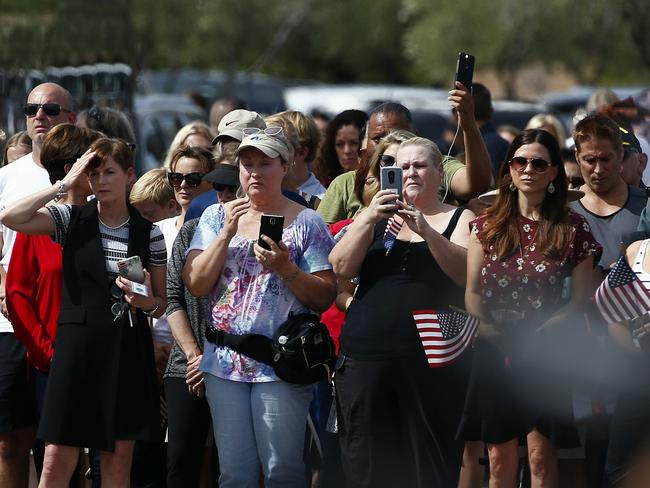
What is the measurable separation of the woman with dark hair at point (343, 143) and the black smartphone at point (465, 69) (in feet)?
5.57

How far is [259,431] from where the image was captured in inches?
255

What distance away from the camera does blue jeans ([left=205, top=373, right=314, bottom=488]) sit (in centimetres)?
645

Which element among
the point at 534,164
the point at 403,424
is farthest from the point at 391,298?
the point at 534,164

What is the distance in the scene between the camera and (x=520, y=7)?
41.8 metres

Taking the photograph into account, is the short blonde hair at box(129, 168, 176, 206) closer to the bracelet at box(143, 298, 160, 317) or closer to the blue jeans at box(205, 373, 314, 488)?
the bracelet at box(143, 298, 160, 317)

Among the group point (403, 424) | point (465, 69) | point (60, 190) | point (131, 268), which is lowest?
point (403, 424)

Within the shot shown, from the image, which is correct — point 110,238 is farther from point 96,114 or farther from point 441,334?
point 96,114

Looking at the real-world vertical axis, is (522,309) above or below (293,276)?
below

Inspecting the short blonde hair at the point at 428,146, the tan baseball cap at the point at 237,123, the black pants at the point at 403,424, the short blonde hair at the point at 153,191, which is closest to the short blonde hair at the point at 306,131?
the tan baseball cap at the point at 237,123

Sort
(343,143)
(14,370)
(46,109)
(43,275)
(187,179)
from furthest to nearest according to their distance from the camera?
(343,143) → (46,109) → (187,179) → (14,370) → (43,275)

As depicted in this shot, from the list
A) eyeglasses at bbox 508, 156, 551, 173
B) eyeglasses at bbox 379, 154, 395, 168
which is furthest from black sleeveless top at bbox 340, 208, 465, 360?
eyeglasses at bbox 508, 156, 551, 173

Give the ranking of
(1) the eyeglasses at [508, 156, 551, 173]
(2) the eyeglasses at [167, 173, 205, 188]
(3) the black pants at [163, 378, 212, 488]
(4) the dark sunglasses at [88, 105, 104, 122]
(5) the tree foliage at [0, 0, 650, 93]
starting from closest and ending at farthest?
(1) the eyeglasses at [508, 156, 551, 173] < (3) the black pants at [163, 378, 212, 488] < (2) the eyeglasses at [167, 173, 205, 188] < (4) the dark sunglasses at [88, 105, 104, 122] < (5) the tree foliage at [0, 0, 650, 93]

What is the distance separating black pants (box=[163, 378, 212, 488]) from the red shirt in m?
0.67

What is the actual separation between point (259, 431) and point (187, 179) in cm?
197
